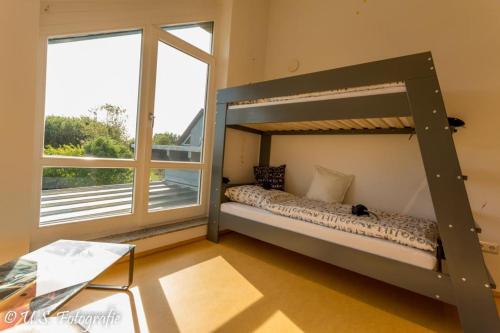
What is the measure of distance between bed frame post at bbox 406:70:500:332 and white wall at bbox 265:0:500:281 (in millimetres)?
972

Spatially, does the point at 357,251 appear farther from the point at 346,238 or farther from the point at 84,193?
the point at 84,193

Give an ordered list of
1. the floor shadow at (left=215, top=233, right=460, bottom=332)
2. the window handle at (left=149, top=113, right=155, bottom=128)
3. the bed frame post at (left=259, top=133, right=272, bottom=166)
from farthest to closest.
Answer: the bed frame post at (left=259, top=133, right=272, bottom=166), the window handle at (left=149, top=113, right=155, bottom=128), the floor shadow at (left=215, top=233, right=460, bottom=332)

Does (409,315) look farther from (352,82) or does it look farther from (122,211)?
(122,211)

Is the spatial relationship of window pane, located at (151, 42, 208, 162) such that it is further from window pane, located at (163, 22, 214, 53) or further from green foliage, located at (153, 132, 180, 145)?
window pane, located at (163, 22, 214, 53)

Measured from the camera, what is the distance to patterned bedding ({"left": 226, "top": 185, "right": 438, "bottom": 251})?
1.45m

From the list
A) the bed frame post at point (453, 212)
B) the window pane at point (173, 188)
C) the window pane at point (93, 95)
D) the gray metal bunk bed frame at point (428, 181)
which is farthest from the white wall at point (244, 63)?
the bed frame post at point (453, 212)

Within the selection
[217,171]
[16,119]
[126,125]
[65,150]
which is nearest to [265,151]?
[217,171]

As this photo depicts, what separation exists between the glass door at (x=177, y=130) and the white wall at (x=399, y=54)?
40.0 inches

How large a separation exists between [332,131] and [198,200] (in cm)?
171

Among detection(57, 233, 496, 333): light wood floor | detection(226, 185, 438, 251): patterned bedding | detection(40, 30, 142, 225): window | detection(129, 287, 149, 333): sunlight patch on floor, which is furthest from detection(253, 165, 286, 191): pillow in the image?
detection(129, 287, 149, 333): sunlight patch on floor

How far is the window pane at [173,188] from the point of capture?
90.2 inches

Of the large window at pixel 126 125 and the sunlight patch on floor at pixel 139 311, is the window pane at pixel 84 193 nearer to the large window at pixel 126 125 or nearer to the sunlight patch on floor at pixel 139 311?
the large window at pixel 126 125

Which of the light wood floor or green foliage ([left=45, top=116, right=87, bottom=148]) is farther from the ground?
green foliage ([left=45, top=116, right=87, bottom=148])

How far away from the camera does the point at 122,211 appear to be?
6.86 feet
